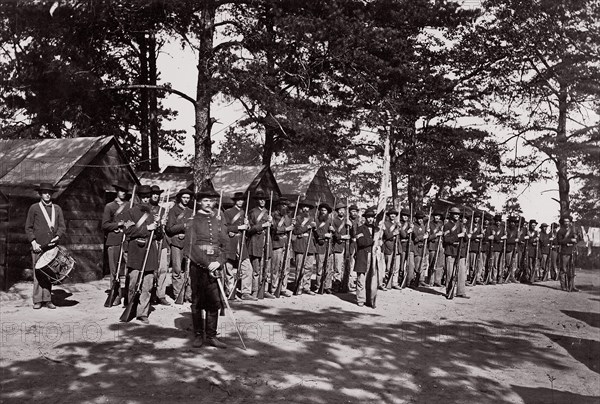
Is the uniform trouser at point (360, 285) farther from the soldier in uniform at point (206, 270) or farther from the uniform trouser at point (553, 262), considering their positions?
the uniform trouser at point (553, 262)

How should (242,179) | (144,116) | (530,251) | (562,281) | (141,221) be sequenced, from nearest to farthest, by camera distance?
(141,221) → (562,281) → (530,251) → (242,179) → (144,116)

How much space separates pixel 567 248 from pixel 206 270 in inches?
462

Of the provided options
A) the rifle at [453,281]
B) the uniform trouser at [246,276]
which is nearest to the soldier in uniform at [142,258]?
the uniform trouser at [246,276]

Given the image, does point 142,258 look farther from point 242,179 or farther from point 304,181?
point 304,181

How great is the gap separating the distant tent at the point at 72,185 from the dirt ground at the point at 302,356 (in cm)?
180

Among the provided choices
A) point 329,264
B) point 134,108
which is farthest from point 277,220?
point 134,108

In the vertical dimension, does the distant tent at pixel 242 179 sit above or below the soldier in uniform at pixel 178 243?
above

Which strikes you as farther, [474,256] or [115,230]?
[474,256]

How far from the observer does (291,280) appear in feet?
50.8

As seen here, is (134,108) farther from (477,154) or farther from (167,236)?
(167,236)

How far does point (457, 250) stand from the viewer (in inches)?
523

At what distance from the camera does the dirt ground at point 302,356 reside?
226 inches

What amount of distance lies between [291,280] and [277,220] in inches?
129

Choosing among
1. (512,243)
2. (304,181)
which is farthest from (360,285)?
(304,181)
